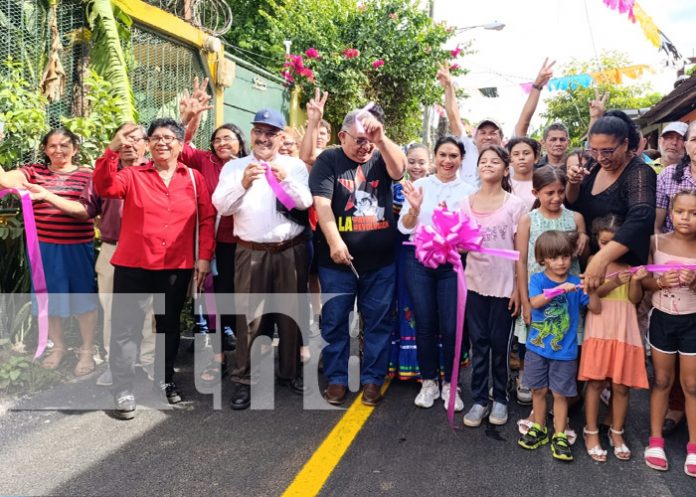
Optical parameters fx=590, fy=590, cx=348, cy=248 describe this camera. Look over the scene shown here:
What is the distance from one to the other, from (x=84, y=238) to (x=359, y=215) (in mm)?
2301

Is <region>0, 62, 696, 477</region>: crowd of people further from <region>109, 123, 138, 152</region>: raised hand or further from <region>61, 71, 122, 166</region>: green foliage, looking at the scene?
<region>61, 71, 122, 166</region>: green foliage

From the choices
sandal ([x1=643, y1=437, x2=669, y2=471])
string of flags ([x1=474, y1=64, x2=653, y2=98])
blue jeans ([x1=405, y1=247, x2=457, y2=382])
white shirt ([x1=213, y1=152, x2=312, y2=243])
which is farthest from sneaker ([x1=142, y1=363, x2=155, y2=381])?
string of flags ([x1=474, y1=64, x2=653, y2=98])

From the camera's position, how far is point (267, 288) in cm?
430

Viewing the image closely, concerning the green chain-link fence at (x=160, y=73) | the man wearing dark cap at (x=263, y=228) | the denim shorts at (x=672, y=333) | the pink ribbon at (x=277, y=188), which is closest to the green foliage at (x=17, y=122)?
the man wearing dark cap at (x=263, y=228)

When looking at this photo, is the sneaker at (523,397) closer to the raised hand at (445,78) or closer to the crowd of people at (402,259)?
the crowd of people at (402,259)

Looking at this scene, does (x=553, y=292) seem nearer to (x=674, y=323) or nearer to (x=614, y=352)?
(x=614, y=352)

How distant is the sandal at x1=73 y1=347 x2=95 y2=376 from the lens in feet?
15.2

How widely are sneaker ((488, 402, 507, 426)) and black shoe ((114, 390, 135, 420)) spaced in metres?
2.37

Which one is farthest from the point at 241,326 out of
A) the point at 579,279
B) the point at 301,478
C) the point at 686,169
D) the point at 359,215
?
the point at 686,169

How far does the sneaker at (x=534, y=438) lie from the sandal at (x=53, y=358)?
352 cm

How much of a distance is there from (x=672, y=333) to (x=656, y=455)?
27.3 inches

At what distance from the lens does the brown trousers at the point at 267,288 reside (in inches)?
168

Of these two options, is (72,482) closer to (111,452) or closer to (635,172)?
(111,452)

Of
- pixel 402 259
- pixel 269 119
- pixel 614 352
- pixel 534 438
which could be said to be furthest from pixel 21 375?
pixel 614 352
